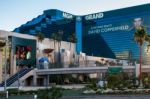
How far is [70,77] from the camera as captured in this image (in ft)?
519

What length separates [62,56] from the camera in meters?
174

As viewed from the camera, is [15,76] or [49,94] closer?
[49,94]

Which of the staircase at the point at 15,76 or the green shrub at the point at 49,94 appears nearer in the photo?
the green shrub at the point at 49,94

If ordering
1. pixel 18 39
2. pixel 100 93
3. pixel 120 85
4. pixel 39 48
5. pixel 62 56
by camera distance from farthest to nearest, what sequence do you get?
pixel 62 56, pixel 39 48, pixel 18 39, pixel 120 85, pixel 100 93

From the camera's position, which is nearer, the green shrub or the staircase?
the green shrub

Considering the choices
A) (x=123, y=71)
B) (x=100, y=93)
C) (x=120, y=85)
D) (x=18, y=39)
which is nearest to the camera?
(x=100, y=93)

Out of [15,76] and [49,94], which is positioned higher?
[49,94]

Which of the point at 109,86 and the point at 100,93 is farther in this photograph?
the point at 109,86

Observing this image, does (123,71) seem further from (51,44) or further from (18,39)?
(51,44)

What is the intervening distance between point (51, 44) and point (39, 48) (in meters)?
13.4

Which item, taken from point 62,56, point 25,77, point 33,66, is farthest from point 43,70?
point 62,56

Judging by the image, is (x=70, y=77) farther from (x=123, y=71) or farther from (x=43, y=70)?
(x=123, y=71)

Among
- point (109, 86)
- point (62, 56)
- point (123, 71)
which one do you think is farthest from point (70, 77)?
point (109, 86)

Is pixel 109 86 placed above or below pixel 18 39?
below
